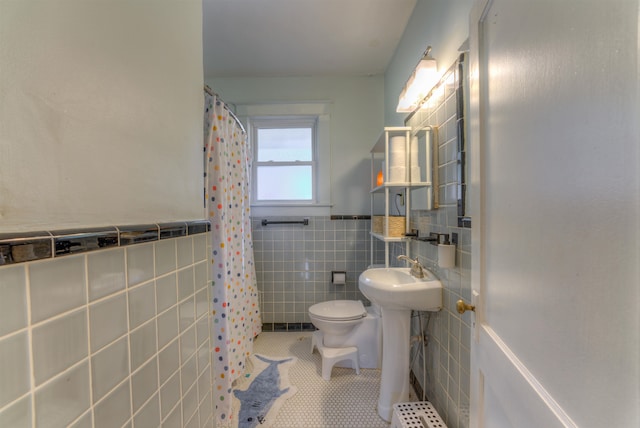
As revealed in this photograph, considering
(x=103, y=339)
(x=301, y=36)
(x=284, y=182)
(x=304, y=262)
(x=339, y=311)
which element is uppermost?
(x=301, y=36)

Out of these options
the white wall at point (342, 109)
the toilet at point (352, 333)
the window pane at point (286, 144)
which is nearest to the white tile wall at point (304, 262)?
the white wall at point (342, 109)

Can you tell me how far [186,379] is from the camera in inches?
27.9

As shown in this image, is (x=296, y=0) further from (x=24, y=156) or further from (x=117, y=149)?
(x=24, y=156)

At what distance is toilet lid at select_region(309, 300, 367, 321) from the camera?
5.90ft

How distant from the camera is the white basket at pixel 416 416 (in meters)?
1.14

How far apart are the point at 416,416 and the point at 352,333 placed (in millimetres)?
713

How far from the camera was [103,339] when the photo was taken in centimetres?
45

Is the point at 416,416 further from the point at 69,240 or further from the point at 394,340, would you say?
the point at 69,240

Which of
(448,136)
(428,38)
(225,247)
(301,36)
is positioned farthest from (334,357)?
(301,36)

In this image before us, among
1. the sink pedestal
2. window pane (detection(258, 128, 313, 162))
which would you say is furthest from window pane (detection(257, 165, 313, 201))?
the sink pedestal

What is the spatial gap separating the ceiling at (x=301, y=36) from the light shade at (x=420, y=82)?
658 mm

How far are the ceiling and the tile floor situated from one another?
2507 millimetres

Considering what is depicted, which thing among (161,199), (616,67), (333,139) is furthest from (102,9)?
(333,139)

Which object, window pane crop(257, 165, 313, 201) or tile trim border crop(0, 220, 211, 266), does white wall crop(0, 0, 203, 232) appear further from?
window pane crop(257, 165, 313, 201)
